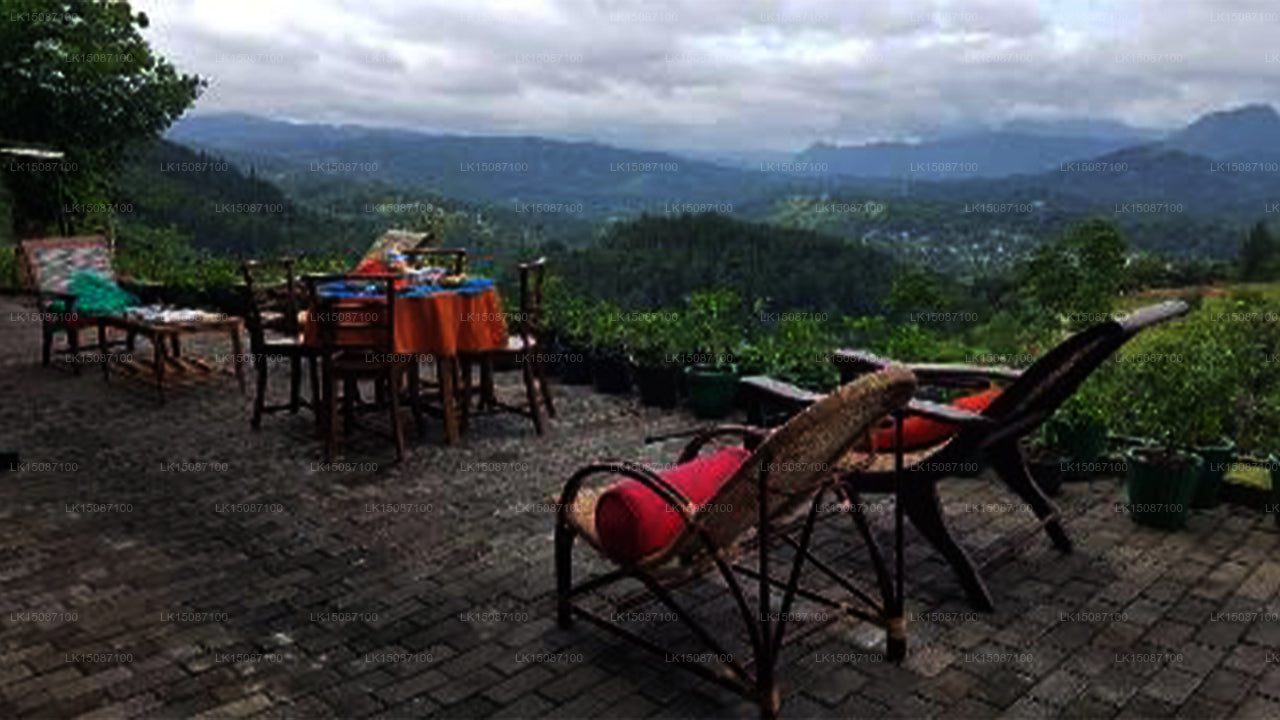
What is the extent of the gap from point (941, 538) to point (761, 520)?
1.20 meters

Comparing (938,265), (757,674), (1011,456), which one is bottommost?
(938,265)

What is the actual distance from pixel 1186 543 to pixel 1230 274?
58957mm

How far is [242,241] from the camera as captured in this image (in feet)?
182

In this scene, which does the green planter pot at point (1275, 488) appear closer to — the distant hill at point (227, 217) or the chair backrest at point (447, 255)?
the chair backrest at point (447, 255)

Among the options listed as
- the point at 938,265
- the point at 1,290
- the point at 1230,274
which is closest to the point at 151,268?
the point at 1,290

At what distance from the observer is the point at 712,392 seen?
7.58 m

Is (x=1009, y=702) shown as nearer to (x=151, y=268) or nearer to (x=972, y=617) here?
(x=972, y=617)

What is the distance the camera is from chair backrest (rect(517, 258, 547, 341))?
7.28 m

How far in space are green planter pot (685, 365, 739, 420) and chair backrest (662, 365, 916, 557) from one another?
153 inches

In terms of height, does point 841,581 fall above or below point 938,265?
above

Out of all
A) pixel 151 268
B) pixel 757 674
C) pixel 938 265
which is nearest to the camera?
pixel 757 674

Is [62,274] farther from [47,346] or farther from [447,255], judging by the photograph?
[447,255]

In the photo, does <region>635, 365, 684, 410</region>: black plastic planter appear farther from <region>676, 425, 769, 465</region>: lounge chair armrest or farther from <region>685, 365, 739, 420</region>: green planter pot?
<region>676, 425, 769, 465</region>: lounge chair armrest

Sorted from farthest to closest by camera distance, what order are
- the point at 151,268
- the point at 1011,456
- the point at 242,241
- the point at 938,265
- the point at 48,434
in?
the point at 938,265 < the point at 242,241 < the point at 151,268 < the point at 48,434 < the point at 1011,456
